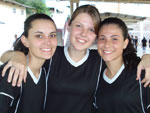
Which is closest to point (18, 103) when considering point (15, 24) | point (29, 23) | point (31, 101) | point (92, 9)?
point (31, 101)

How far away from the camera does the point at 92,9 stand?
1.67m

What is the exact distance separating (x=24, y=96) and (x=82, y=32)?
736 mm

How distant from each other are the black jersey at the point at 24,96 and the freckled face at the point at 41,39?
0.18 meters

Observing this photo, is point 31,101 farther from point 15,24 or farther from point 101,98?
point 15,24

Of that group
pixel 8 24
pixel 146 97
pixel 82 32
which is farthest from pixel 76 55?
pixel 8 24

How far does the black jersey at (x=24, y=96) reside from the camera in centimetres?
116

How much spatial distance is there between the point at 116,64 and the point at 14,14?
1603 centimetres

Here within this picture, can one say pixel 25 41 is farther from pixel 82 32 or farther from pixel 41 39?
pixel 82 32

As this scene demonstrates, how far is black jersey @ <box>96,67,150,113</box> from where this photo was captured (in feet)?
4.48

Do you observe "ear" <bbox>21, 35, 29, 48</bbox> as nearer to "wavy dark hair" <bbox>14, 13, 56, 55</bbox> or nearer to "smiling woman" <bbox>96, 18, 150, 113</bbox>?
"wavy dark hair" <bbox>14, 13, 56, 55</bbox>

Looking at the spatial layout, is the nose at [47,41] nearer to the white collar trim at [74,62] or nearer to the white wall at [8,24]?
the white collar trim at [74,62]

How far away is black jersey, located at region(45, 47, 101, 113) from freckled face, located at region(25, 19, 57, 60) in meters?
0.21

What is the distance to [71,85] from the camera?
153 cm

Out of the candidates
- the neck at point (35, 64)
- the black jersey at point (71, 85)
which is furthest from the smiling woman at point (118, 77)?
the neck at point (35, 64)
